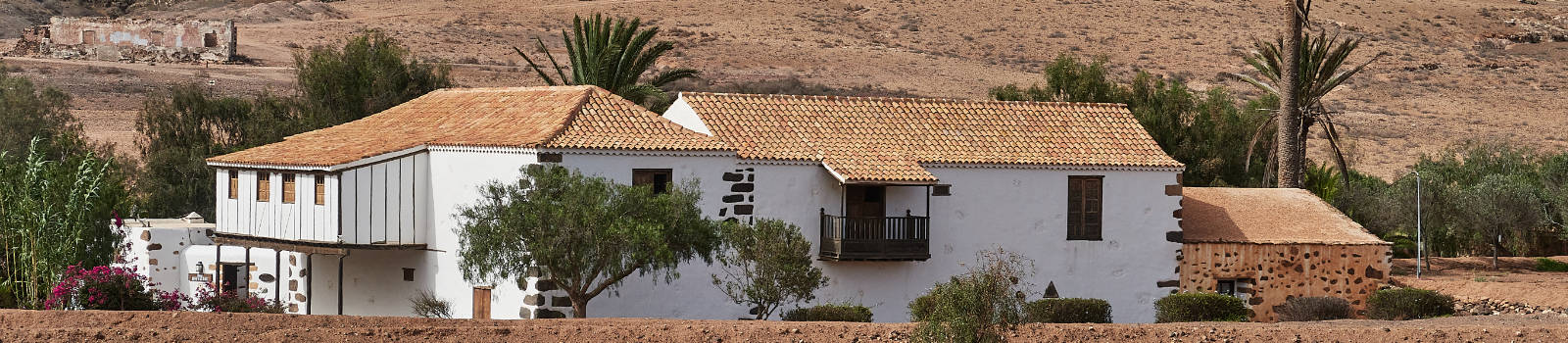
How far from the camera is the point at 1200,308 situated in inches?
973

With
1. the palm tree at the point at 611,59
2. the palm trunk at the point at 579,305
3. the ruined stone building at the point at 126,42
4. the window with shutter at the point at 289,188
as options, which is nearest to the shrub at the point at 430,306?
the window with shutter at the point at 289,188

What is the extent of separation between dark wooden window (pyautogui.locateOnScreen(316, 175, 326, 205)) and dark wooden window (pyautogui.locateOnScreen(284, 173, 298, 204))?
50 cm

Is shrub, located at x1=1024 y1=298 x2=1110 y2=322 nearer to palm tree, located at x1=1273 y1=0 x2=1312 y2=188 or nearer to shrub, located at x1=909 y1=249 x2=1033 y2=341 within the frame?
shrub, located at x1=909 y1=249 x2=1033 y2=341

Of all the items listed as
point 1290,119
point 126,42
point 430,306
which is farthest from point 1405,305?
point 126,42

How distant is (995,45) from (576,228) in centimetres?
5319

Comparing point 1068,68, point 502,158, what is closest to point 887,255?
point 502,158

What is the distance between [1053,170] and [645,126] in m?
6.34

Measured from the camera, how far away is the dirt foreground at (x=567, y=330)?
1731cm

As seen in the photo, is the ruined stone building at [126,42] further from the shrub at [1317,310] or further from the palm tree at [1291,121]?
the shrub at [1317,310]

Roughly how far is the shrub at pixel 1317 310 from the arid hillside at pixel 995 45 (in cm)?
3124

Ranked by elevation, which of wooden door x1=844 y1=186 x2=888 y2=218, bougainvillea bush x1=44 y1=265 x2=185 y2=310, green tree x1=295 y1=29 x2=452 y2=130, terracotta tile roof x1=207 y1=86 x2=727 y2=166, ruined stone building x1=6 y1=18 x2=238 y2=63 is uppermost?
ruined stone building x1=6 y1=18 x2=238 y2=63

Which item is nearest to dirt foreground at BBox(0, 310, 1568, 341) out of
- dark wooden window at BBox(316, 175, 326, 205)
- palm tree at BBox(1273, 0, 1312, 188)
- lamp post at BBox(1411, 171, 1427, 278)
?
dark wooden window at BBox(316, 175, 326, 205)

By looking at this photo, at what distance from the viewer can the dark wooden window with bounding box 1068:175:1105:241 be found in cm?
2673

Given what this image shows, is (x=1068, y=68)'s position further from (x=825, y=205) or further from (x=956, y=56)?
(x=956, y=56)
